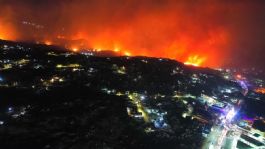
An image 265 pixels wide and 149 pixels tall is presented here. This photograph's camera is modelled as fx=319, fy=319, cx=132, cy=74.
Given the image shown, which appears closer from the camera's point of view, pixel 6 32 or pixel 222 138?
A: pixel 222 138

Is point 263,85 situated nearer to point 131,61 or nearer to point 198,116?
point 131,61

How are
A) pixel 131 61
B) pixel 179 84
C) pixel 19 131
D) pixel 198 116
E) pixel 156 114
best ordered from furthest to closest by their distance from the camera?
1. pixel 131 61
2. pixel 179 84
3. pixel 198 116
4. pixel 156 114
5. pixel 19 131

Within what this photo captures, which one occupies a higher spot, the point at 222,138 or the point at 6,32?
the point at 6,32

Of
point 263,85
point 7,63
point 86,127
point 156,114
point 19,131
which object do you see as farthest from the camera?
point 263,85

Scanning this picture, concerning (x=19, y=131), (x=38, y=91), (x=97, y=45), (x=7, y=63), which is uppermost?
(x=97, y=45)

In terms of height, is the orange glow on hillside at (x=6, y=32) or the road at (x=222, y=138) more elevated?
the orange glow on hillside at (x=6, y=32)

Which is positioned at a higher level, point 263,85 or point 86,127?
point 263,85

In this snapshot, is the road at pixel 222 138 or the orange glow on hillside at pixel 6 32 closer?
the road at pixel 222 138

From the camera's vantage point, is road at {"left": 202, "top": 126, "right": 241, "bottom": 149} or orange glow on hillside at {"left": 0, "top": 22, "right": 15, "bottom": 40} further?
orange glow on hillside at {"left": 0, "top": 22, "right": 15, "bottom": 40}

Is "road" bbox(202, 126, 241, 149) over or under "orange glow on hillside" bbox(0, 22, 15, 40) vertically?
under

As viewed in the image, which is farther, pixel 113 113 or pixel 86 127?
pixel 113 113

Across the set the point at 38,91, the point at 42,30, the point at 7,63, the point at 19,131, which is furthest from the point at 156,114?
the point at 42,30
